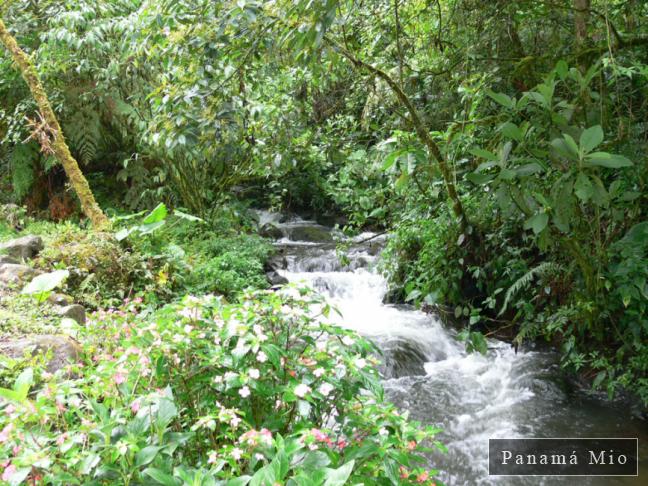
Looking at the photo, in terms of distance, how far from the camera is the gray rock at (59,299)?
150 inches

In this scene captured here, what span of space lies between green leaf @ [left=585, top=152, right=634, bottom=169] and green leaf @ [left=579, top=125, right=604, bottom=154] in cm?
3

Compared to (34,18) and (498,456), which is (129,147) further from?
(498,456)

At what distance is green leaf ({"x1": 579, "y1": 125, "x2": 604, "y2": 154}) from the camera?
1683mm

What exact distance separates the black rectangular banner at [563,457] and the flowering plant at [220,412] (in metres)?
2.03

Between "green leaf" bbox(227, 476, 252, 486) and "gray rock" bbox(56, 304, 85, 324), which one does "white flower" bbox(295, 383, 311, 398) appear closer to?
"green leaf" bbox(227, 476, 252, 486)

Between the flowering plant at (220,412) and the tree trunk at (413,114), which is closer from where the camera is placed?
the flowering plant at (220,412)

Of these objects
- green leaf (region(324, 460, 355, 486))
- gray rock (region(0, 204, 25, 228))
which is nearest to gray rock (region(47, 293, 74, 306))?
green leaf (region(324, 460, 355, 486))

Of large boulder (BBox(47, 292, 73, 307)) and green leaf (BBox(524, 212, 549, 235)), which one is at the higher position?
green leaf (BBox(524, 212, 549, 235))

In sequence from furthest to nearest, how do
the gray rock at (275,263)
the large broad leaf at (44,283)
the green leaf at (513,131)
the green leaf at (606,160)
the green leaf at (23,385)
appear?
the gray rock at (275,263) < the large broad leaf at (44,283) < the green leaf at (513,131) < the green leaf at (606,160) < the green leaf at (23,385)

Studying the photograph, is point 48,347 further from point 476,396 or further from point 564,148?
point 476,396

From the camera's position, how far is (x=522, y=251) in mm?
4414

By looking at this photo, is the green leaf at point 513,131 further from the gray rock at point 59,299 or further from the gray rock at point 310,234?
the gray rock at point 310,234

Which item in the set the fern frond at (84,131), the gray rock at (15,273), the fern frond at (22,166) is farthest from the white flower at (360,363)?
the fern frond at (22,166)

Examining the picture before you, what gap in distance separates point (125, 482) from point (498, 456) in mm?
2905
